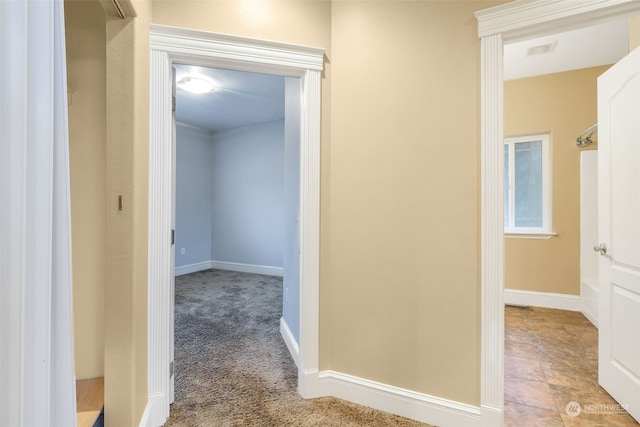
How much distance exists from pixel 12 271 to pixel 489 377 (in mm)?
1904

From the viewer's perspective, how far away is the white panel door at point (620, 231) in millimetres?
1670

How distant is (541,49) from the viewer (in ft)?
9.97

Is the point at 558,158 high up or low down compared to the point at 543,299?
up

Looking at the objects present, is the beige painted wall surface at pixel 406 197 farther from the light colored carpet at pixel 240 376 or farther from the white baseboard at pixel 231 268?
the white baseboard at pixel 231 268

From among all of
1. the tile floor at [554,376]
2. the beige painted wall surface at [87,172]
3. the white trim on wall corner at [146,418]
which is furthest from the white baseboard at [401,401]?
the beige painted wall surface at [87,172]

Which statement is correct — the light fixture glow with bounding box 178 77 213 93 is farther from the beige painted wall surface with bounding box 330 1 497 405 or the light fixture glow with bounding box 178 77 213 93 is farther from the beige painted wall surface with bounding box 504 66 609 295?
the beige painted wall surface with bounding box 504 66 609 295

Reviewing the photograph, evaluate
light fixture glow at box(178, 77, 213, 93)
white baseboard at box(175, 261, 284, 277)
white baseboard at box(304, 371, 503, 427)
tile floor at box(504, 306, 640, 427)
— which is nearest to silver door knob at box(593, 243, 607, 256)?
tile floor at box(504, 306, 640, 427)

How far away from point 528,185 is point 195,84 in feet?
14.4

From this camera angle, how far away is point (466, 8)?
5.29ft

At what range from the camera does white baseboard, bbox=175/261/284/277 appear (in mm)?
5398

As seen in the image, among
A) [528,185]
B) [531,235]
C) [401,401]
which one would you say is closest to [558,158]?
[528,185]

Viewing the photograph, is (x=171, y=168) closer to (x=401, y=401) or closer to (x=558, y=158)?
(x=401, y=401)

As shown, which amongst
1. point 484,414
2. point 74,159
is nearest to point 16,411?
point 74,159

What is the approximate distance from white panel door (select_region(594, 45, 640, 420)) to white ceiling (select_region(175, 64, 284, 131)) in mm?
2923
